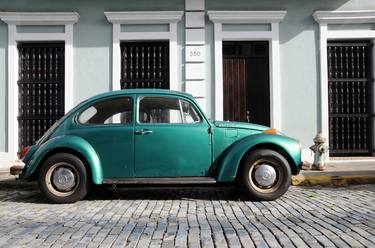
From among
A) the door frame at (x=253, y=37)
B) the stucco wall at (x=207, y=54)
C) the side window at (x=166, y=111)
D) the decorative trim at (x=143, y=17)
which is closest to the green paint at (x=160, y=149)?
the side window at (x=166, y=111)

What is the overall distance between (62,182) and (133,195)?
128 cm

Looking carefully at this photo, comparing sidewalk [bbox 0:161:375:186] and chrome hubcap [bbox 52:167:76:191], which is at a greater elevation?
chrome hubcap [bbox 52:167:76:191]

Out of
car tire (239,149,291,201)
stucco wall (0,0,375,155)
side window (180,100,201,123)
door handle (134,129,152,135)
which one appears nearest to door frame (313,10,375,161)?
stucco wall (0,0,375,155)

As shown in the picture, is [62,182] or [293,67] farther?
[293,67]

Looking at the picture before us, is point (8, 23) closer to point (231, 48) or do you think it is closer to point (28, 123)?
point (28, 123)

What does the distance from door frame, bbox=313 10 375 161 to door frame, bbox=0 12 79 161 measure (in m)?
6.06

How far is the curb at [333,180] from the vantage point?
7.99 metres

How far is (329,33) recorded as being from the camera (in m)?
10.8

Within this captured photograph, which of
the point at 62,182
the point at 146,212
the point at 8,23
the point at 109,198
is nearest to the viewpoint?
the point at 146,212

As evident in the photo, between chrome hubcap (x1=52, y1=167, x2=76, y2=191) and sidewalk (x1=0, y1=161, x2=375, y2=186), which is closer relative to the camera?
chrome hubcap (x1=52, y1=167, x2=76, y2=191)

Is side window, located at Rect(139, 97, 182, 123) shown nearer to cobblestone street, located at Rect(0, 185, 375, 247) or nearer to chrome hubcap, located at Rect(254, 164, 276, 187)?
cobblestone street, located at Rect(0, 185, 375, 247)

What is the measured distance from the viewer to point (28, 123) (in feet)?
35.7

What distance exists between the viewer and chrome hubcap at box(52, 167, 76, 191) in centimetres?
625

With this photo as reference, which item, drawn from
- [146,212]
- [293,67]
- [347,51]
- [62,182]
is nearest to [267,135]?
[146,212]
